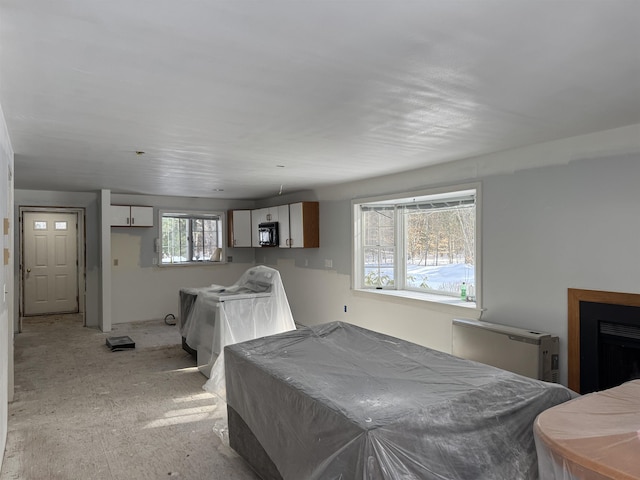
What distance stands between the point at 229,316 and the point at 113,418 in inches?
56.8

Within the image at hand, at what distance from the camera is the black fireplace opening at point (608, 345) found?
312cm

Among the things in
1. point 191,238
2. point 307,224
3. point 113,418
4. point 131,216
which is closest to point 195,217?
point 191,238

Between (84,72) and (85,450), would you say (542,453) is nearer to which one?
(84,72)

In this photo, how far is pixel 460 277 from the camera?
16.3ft

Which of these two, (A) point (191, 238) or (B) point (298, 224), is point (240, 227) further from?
(B) point (298, 224)

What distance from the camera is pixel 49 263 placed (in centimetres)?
809

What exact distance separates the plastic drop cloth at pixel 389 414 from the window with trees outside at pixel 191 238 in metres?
5.76

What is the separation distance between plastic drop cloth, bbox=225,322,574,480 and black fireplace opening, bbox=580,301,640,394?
1.25 meters

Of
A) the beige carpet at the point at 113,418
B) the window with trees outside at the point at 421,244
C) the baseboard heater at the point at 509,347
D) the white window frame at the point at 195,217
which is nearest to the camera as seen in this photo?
the beige carpet at the point at 113,418

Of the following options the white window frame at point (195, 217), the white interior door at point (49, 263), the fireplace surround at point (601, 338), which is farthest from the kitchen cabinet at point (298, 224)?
the white interior door at point (49, 263)

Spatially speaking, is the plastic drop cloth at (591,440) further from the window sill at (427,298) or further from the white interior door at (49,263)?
the white interior door at (49,263)

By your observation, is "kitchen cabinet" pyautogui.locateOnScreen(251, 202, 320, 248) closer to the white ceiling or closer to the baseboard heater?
the white ceiling

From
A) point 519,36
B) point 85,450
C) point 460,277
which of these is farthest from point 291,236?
point 519,36

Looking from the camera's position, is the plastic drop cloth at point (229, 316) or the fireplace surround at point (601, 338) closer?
the fireplace surround at point (601, 338)
